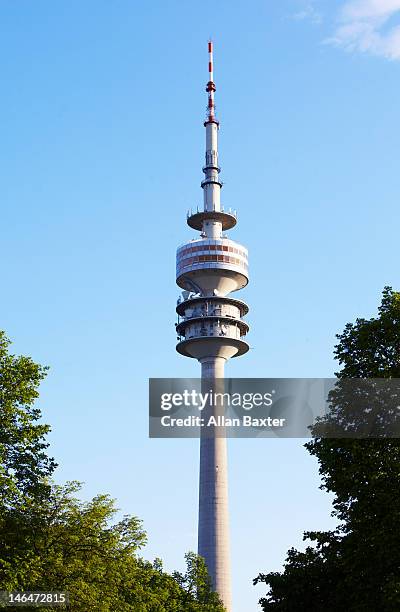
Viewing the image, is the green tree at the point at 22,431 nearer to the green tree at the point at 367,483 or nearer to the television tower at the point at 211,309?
the green tree at the point at 367,483

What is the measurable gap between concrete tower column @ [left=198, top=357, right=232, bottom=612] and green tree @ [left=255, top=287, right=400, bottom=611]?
264 feet

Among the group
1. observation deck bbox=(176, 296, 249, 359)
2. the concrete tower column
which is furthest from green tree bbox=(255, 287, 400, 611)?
observation deck bbox=(176, 296, 249, 359)

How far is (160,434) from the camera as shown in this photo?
11006cm

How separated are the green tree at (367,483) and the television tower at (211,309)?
8273 cm

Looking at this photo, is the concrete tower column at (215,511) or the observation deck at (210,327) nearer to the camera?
the concrete tower column at (215,511)

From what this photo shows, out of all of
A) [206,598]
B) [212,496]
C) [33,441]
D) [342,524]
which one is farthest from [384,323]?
[212,496]

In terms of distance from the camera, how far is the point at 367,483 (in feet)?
129

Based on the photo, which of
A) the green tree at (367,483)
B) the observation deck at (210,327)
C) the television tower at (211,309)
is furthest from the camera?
the observation deck at (210,327)

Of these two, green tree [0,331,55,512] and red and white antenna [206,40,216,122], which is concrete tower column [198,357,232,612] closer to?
red and white antenna [206,40,216,122]

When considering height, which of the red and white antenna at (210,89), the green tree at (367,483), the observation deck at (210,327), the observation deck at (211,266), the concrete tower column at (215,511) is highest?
the red and white antenna at (210,89)

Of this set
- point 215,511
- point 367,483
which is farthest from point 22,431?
→ point 215,511

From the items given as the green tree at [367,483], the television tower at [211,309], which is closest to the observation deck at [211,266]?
the television tower at [211,309]

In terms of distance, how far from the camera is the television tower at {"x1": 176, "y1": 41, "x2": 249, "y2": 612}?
128m

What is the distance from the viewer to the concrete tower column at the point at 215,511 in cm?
12444
